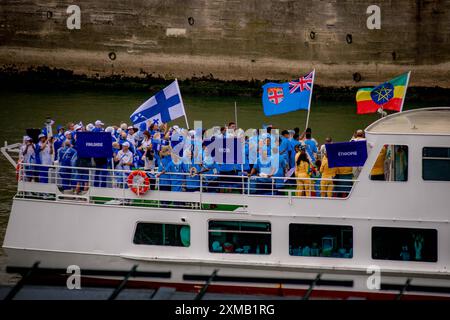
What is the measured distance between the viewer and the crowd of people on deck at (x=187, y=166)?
20.8 metres

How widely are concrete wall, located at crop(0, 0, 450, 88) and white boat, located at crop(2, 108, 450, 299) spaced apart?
93.0 ft

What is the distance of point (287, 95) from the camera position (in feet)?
75.2

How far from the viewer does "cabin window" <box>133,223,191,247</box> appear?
68.0ft

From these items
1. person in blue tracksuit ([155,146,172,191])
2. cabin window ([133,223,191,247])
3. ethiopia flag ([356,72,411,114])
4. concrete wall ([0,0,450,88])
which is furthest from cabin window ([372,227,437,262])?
concrete wall ([0,0,450,88])

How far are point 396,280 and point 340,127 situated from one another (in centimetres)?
2212

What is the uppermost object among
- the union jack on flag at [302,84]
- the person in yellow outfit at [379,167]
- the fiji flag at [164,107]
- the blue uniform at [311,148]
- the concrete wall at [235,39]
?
the concrete wall at [235,39]

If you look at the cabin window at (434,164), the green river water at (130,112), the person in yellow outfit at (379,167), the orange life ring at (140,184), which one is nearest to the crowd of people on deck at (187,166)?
the orange life ring at (140,184)

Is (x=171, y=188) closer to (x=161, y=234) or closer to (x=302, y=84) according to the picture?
(x=161, y=234)

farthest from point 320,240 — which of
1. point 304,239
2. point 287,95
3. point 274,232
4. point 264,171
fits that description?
point 287,95

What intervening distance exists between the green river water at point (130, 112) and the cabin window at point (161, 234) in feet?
60.0

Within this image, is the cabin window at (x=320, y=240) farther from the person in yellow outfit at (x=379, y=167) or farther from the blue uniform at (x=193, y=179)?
the blue uniform at (x=193, y=179)

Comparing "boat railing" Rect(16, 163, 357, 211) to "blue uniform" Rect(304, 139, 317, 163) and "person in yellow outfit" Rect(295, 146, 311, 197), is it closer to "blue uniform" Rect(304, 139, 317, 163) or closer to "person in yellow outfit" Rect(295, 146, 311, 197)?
"person in yellow outfit" Rect(295, 146, 311, 197)

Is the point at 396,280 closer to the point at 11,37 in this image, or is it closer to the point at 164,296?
the point at 164,296

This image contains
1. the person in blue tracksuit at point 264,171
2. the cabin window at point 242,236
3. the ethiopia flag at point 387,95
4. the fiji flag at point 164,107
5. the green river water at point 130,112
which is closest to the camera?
the cabin window at point 242,236
